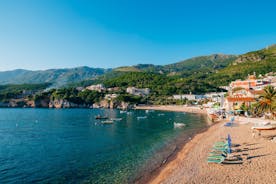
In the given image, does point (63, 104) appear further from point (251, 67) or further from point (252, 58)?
point (252, 58)

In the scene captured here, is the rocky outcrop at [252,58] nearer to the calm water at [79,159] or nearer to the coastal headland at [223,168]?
the calm water at [79,159]

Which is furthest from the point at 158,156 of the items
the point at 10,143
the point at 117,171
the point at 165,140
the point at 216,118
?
the point at 216,118

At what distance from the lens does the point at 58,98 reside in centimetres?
13350

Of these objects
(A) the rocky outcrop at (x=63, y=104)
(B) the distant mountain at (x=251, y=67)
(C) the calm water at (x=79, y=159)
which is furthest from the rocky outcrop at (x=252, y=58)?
(C) the calm water at (x=79, y=159)

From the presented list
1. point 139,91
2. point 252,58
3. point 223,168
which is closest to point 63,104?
point 139,91

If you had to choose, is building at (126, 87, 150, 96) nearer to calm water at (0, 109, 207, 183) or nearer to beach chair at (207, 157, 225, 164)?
calm water at (0, 109, 207, 183)

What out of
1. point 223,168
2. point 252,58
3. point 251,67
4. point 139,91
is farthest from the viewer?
point 252,58

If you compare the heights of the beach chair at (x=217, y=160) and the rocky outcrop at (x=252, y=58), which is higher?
the rocky outcrop at (x=252, y=58)

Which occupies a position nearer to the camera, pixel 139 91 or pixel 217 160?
pixel 217 160

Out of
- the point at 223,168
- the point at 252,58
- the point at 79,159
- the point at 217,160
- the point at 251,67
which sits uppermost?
the point at 252,58

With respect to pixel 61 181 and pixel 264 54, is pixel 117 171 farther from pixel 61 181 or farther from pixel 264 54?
pixel 264 54

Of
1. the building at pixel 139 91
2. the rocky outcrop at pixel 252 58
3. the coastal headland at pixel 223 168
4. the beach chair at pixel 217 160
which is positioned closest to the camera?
the coastal headland at pixel 223 168

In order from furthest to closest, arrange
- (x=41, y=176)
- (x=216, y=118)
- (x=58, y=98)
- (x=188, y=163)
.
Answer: (x=58, y=98)
(x=216, y=118)
(x=188, y=163)
(x=41, y=176)

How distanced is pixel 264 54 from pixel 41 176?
188 m
